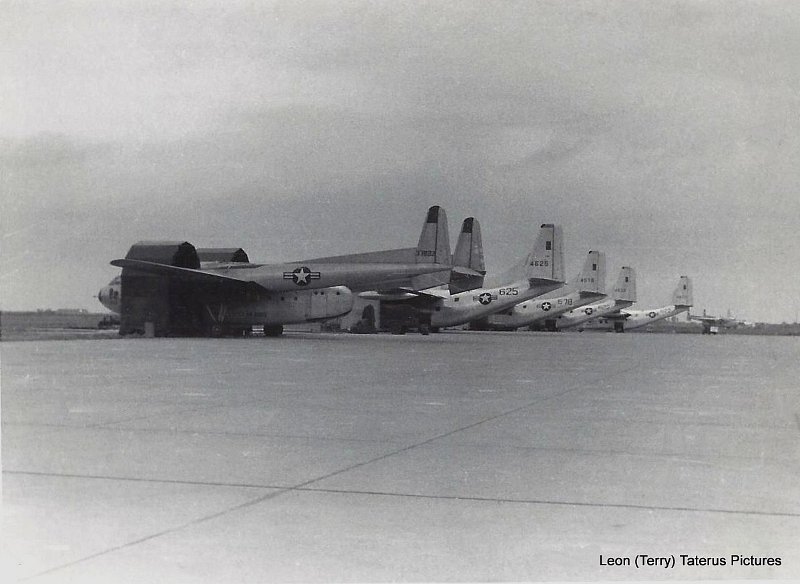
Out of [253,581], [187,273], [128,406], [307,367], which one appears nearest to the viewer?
[253,581]

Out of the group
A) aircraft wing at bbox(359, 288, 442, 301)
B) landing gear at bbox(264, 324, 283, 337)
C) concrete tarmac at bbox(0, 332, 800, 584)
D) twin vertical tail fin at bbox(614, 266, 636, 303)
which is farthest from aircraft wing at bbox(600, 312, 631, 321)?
concrete tarmac at bbox(0, 332, 800, 584)

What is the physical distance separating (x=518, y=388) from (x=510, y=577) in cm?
1024

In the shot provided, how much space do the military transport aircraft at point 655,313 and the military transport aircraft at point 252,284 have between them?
45041mm

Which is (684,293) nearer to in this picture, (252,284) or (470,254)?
(470,254)

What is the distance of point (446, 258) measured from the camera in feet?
136

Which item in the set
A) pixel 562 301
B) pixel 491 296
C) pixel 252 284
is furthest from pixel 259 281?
pixel 562 301

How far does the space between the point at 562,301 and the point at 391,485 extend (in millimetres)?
64130

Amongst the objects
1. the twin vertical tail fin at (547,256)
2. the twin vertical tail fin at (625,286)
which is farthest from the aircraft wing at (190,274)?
the twin vertical tail fin at (625,286)

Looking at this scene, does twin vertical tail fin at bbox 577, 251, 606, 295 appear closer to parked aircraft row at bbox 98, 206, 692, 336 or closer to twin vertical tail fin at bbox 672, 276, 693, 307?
twin vertical tail fin at bbox 672, 276, 693, 307

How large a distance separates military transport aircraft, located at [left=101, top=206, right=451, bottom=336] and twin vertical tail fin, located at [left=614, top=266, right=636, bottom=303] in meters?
39.9

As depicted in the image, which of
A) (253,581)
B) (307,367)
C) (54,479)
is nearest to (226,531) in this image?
(253,581)

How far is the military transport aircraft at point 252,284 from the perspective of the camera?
127 ft

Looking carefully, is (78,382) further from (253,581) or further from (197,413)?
(253,581)

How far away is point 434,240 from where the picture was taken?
4094 centimetres
